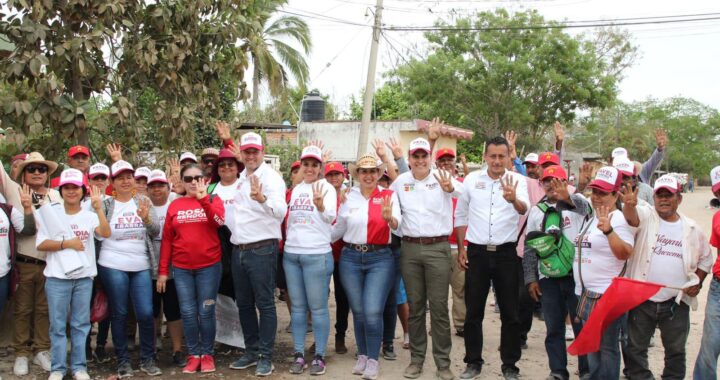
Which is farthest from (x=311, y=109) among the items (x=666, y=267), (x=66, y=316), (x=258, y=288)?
(x=666, y=267)

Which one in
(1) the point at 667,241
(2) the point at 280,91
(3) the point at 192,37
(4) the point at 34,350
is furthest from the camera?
(2) the point at 280,91

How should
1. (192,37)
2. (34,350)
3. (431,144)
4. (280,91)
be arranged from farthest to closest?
(280,91) → (192,37) → (431,144) → (34,350)

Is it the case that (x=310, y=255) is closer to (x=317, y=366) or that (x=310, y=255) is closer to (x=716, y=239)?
(x=317, y=366)

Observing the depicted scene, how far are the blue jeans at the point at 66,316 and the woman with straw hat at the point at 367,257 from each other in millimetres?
2334

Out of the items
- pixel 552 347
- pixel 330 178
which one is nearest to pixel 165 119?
pixel 330 178

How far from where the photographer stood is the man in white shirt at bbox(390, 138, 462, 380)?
587cm

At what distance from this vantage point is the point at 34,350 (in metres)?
6.06

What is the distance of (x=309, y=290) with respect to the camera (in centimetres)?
605

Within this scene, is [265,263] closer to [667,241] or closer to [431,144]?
[431,144]

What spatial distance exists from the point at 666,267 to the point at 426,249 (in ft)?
6.47

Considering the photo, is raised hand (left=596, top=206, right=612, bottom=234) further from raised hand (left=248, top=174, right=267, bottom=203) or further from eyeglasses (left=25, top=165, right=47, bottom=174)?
eyeglasses (left=25, top=165, right=47, bottom=174)

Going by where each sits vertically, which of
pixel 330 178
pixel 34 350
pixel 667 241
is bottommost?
pixel 34 350

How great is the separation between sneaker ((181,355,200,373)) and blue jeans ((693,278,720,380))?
14.1 feet

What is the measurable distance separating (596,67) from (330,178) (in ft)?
67.5
